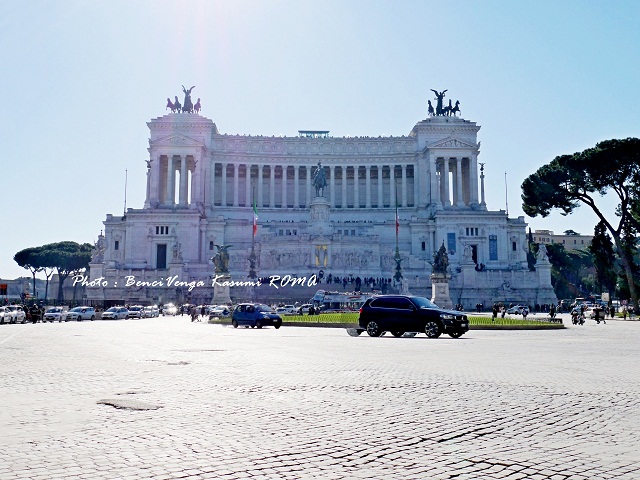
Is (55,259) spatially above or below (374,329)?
above

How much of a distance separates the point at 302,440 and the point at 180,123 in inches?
4000

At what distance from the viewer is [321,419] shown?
28.2 feet

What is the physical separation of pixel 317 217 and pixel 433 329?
217 feet

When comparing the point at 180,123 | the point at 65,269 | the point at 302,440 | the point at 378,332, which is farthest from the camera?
the point at 65,269

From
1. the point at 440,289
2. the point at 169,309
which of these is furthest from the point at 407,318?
the point at 169,309

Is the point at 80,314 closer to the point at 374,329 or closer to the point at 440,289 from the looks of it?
the point at 440,289

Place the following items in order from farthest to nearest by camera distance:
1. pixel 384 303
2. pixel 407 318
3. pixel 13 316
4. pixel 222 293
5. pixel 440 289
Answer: pixel 222 293 < pixel 440 289 < pixel 13 316 < pixel 384 303 < pixel 407 318

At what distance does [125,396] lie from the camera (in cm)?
1048

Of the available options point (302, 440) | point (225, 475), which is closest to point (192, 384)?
point (302, 440)

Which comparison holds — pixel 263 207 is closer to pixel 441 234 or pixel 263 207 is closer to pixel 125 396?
pixel 441 234

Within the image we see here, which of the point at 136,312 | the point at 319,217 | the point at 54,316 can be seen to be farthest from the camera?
the point at 319,217

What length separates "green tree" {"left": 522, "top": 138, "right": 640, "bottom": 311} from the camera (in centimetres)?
5538

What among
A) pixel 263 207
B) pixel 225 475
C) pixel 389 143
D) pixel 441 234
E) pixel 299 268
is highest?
pixel 389 143

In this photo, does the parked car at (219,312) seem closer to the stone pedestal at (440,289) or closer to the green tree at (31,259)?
the stone pedestal at (440,289)
